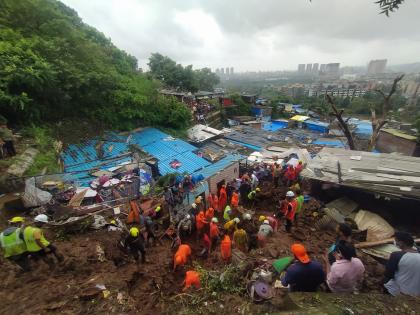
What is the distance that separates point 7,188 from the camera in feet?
25.5

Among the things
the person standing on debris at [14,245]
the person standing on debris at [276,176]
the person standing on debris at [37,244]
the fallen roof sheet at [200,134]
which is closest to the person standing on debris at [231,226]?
the person standing on debris at [37,244]

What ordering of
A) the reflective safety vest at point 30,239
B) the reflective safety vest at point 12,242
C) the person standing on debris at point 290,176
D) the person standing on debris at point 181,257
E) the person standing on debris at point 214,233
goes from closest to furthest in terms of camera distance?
1. the reflective safety vest at point 12,242
2. the reflective safety vest at point 30,239
3. the person standing on debris at point 181,257
4. the person standing on debris at point 214,233
5. the person standing on debris at point 290,176

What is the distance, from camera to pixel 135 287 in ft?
17.4

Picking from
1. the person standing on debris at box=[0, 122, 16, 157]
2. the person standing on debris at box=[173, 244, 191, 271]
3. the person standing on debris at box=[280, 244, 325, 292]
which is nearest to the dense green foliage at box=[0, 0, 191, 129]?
the person standing on debris at box=[0, 122, 16, 157]

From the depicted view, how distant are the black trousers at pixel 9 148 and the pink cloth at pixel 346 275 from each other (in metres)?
11.5

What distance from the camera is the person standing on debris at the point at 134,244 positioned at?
6012 millimetres

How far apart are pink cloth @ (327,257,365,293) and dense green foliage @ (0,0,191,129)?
42.5ft

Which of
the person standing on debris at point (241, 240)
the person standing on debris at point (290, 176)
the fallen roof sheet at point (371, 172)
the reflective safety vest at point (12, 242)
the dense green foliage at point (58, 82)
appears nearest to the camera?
the reflective safety vest at point (12, 242)

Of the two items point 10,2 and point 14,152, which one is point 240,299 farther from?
point 10,2

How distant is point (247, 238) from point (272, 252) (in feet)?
3.32

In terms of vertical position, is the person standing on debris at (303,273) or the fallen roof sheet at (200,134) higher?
the person standing on debris at (303,273)

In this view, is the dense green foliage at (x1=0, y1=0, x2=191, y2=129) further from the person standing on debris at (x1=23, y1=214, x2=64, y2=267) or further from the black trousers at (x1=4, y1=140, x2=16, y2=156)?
the person standing on debris at (x1=23, y1=214, x2=64, y2=267)

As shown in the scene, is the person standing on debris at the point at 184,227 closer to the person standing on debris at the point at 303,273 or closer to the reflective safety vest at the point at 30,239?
the reflective safety vest at the point at 30,239

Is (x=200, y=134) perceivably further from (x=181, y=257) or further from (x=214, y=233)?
(x=181, y=257)
